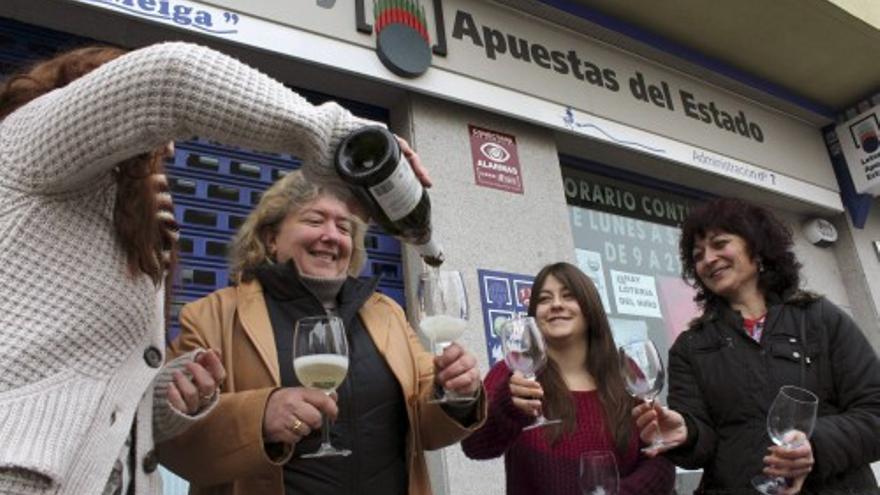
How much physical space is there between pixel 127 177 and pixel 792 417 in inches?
74.0

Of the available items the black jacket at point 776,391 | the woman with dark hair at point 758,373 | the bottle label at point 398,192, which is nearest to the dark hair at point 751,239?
the woman with dark hair at point 758,373

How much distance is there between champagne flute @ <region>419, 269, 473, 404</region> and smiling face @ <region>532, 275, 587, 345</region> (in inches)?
27.7

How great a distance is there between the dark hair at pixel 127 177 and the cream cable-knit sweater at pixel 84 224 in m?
0.03

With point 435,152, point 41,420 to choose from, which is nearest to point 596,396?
point 41,420

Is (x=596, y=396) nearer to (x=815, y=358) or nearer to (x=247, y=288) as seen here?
(x=815, y=358)

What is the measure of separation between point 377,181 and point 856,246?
24.6ft

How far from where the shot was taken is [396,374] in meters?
2.03

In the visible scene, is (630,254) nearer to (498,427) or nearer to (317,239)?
(498,427)

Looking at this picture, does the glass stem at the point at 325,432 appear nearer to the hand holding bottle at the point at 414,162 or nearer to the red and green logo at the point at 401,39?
the hand holding bottle at the point at 414,162

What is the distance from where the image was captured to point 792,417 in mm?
2123

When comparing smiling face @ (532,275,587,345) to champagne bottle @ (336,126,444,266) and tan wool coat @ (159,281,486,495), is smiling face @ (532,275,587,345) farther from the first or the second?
champagne bottle @ (336,126,444,266)

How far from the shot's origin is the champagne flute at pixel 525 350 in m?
2.25

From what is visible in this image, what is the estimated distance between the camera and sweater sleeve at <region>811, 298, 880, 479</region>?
2232 mm

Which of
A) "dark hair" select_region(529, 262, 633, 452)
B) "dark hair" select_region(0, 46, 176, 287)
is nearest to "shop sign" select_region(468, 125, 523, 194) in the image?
"dark hair" select_region(529, 262, 633, 452)
